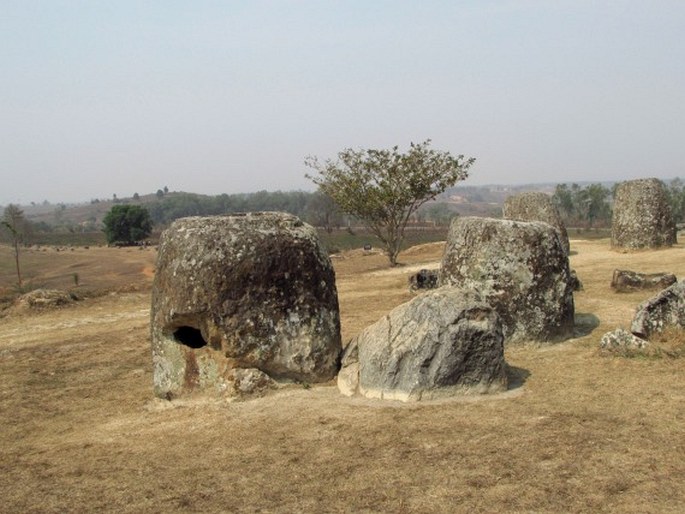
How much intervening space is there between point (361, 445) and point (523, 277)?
16.9 feet

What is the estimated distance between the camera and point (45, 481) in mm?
6664

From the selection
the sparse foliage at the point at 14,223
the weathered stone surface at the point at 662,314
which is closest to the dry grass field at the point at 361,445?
the weathered stone surface at the point at 662,314

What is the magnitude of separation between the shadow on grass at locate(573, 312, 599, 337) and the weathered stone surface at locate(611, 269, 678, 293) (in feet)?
9.69

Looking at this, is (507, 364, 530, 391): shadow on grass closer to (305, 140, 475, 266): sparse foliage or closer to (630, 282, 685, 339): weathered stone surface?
(630, 282, 685, 339): weathered stone surface

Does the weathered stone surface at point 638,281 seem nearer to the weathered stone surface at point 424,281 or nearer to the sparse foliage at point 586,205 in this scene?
the weathered stone surface at point 424,281

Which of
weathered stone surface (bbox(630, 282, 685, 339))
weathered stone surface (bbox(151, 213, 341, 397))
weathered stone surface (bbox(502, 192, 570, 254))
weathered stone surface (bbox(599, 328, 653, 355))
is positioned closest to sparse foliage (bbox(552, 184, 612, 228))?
weathered stone surface (bbox(502, 192, 570, 254))

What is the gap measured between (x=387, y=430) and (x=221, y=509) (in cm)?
222

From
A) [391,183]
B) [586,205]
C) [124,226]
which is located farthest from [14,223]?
[586,205]

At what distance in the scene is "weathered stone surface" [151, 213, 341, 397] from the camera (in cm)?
881

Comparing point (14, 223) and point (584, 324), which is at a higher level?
point (14, 223)

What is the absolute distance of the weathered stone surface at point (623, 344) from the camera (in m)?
9.46

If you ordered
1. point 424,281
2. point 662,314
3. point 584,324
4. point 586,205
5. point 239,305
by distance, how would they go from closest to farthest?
point 239,305, point 662,314, point 584,324, point 424,281, point 586,205

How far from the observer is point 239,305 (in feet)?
28.9

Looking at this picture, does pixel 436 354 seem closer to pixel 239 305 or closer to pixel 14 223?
pixel 239 305
